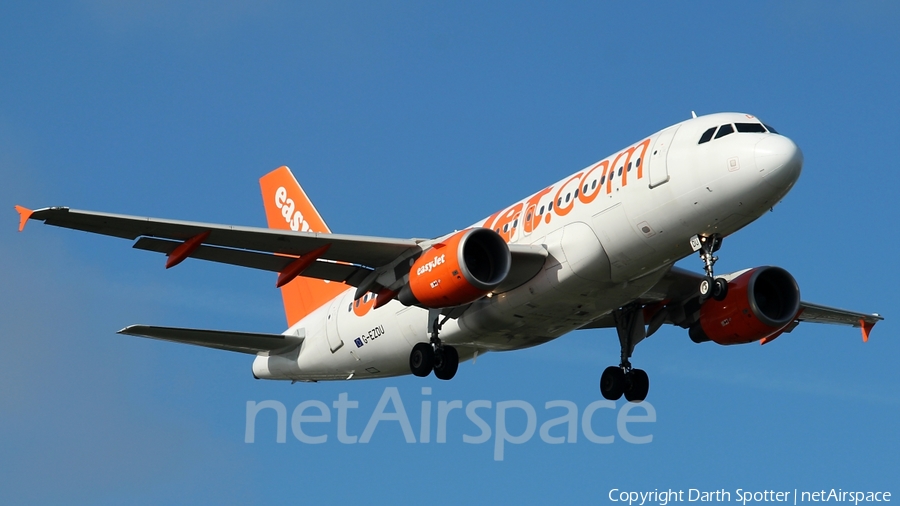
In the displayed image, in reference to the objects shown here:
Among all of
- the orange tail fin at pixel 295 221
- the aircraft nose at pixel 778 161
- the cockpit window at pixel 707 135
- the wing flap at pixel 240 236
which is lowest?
the wing flap at pixel 240 236

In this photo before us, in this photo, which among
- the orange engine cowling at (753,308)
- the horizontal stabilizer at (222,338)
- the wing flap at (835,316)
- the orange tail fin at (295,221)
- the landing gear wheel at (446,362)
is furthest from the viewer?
the orange tail fin at (295,221)

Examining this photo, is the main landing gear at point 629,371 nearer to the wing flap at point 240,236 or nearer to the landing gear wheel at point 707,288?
the landing gear wheel at point 707,288

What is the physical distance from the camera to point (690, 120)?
103 ft

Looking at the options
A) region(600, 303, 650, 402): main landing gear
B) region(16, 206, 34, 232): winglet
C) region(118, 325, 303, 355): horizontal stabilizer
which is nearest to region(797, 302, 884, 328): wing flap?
region(600, 303, 650, 402): main landing gear

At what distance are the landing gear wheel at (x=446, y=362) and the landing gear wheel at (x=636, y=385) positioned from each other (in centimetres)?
550

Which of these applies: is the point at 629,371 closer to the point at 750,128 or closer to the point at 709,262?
the point at 709,262

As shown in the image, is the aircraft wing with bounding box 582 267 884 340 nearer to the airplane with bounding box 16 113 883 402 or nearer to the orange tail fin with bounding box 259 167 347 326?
the airplane with bounding box 16 113 883 402

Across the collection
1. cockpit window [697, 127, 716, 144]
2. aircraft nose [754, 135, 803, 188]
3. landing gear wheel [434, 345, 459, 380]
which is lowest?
landing gear wheel [434, 345, 459, 380]

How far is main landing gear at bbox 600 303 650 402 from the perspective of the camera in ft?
122

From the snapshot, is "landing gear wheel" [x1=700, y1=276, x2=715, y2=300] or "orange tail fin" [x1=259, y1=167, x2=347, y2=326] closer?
"landing gear wheel" [x1=700, y1=276, x2=715, y2=300]

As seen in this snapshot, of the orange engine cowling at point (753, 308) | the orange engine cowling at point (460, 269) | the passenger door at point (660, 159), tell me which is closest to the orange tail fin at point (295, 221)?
the orange engine cowling at point (460, 269)

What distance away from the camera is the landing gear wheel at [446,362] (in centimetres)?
3466

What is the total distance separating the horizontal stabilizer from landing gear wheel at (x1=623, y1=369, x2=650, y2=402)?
1017cm

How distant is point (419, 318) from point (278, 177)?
12.2m
